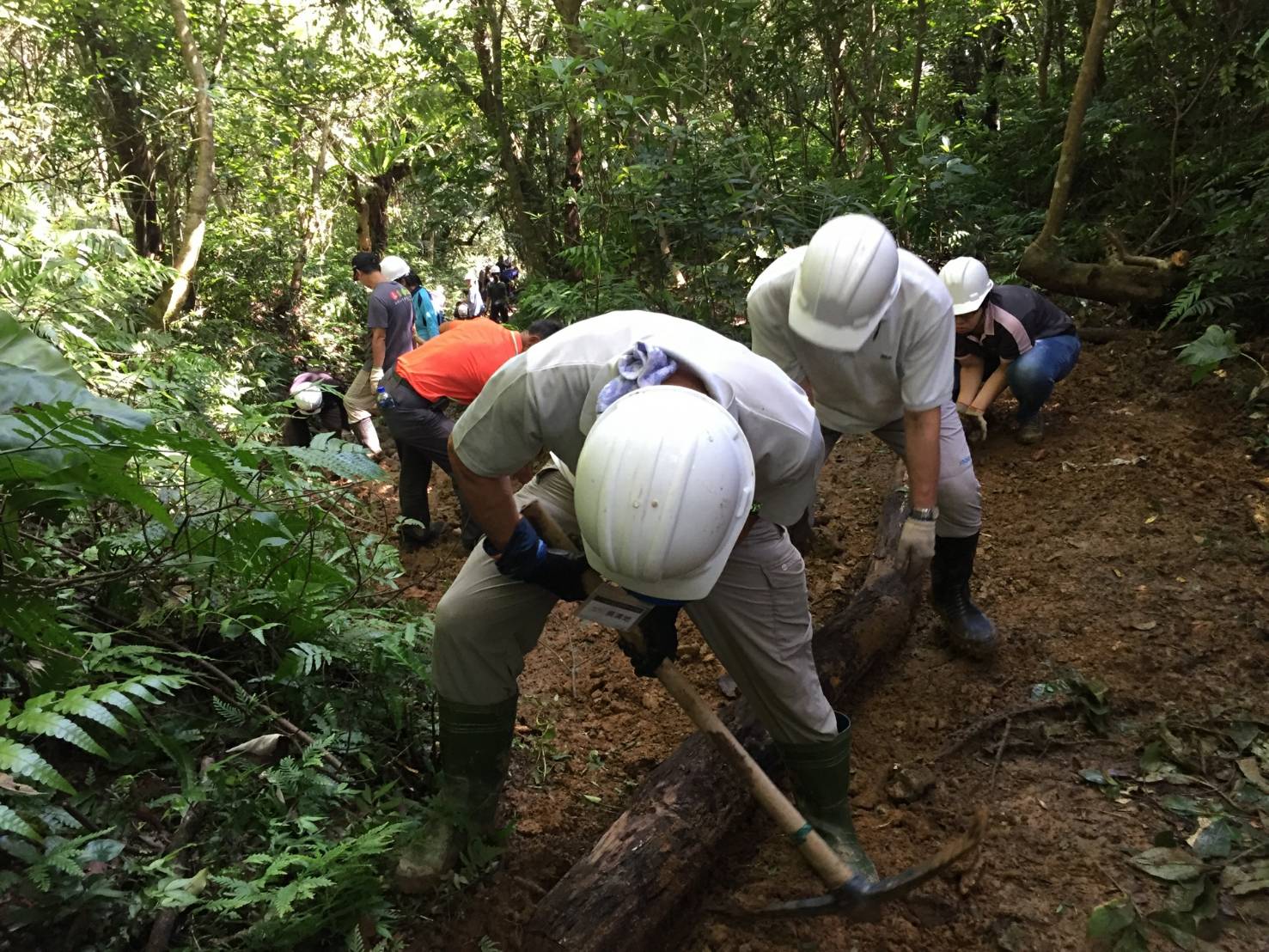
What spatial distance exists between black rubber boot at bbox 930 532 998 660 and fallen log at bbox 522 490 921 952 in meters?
Result: 0.64

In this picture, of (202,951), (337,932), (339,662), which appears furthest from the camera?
(339,662)

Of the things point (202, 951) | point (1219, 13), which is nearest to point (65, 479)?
point (202, 951)

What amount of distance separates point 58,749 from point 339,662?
0.89m

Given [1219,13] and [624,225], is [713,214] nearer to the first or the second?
[624,225]

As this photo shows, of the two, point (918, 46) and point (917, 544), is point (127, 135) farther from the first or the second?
point (917, 544)

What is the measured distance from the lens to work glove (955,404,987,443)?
498cm

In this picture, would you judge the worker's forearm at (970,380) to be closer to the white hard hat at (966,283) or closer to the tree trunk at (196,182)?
the white hard hat at (966,283)

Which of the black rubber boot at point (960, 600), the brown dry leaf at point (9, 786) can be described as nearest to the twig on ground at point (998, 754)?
the black rubber boot at point (960, 600)

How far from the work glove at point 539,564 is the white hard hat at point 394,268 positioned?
17.6ft

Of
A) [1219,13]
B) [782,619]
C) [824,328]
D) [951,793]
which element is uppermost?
[1219,13]

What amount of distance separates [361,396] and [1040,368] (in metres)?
5.53

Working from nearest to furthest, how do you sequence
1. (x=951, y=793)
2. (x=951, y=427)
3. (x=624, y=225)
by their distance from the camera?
(x=951, y=793), (x=951, y=427), (x=624, y=225)

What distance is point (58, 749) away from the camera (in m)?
2.29

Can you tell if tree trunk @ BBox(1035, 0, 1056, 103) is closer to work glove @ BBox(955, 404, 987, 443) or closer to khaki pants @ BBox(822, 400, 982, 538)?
work glove @ BBox(955, 404, 987, 443)
